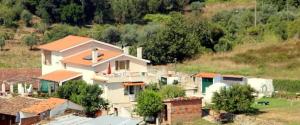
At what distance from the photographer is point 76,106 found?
3997 centimetres

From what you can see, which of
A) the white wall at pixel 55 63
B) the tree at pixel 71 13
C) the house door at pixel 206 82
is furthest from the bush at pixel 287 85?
the tree at pixel 71 13

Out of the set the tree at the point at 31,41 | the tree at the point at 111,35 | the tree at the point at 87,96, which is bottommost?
the tree at the point at 87,96

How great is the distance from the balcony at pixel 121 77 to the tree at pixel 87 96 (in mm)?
1710

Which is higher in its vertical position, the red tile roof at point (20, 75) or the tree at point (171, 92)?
the red tile roof at point (20, 75)

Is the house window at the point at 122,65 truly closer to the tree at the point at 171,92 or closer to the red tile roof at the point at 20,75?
the tree at the point at 171,92

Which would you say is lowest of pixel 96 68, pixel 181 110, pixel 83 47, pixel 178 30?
pixel 181 110

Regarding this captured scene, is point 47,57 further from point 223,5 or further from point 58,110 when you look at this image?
point 223,5

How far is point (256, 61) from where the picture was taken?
190 ft

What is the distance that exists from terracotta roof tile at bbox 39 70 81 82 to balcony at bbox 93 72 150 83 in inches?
70.2

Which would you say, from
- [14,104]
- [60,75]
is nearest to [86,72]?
[60,75]

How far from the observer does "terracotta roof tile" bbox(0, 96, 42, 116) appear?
40.4 m

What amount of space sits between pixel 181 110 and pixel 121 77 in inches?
217

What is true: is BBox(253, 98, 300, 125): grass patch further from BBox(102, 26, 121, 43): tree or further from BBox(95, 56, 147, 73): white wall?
BBox(102, 26, 121, 43): tree

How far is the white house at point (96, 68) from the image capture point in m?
43.6
